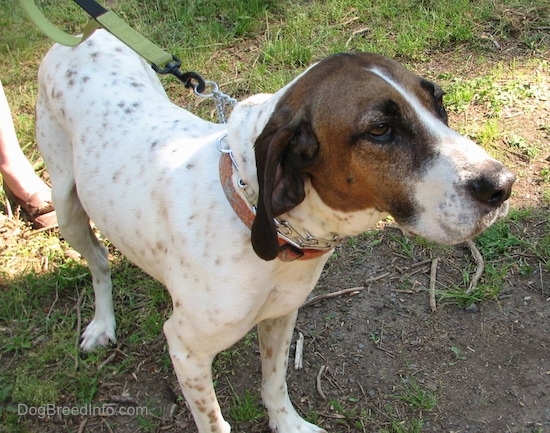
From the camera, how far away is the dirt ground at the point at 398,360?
347 cm

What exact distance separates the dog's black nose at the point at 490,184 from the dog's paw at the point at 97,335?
2402 millimetres

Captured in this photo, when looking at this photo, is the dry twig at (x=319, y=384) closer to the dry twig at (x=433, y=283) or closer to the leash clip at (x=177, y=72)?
the dry twig at (x=433, y=283)

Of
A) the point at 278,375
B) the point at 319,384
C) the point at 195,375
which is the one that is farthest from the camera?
the point at 319,384

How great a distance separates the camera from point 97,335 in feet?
13.0

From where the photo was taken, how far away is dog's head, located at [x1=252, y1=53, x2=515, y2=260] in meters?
2.29

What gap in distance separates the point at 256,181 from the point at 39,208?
257cm

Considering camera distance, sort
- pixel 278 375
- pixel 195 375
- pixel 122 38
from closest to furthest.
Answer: pixel 195 375, pixel 122 38, pixel 278 375

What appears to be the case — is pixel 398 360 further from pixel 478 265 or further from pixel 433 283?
pixel 478 265

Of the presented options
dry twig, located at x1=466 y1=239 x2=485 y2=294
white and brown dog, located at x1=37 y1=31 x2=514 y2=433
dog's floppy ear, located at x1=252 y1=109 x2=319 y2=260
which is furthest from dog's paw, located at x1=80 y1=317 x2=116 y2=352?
dry twig, located at x1=466 y1=239 x2=485 y2=294

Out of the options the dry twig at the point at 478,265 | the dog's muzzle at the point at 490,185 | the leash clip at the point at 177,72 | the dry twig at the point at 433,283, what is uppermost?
the dog's muzzle at the point at 490,185

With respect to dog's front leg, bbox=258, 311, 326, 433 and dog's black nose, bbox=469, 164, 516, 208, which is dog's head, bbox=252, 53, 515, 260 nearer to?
dog's black nose, bbox=469, 164, 516, 208

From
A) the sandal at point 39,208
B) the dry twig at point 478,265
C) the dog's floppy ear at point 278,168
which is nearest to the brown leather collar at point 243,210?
the dog's floppy ear at point 278,168

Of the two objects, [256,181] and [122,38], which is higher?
[122,38]

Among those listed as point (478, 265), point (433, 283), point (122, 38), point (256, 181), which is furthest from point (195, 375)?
point (478, 265)
